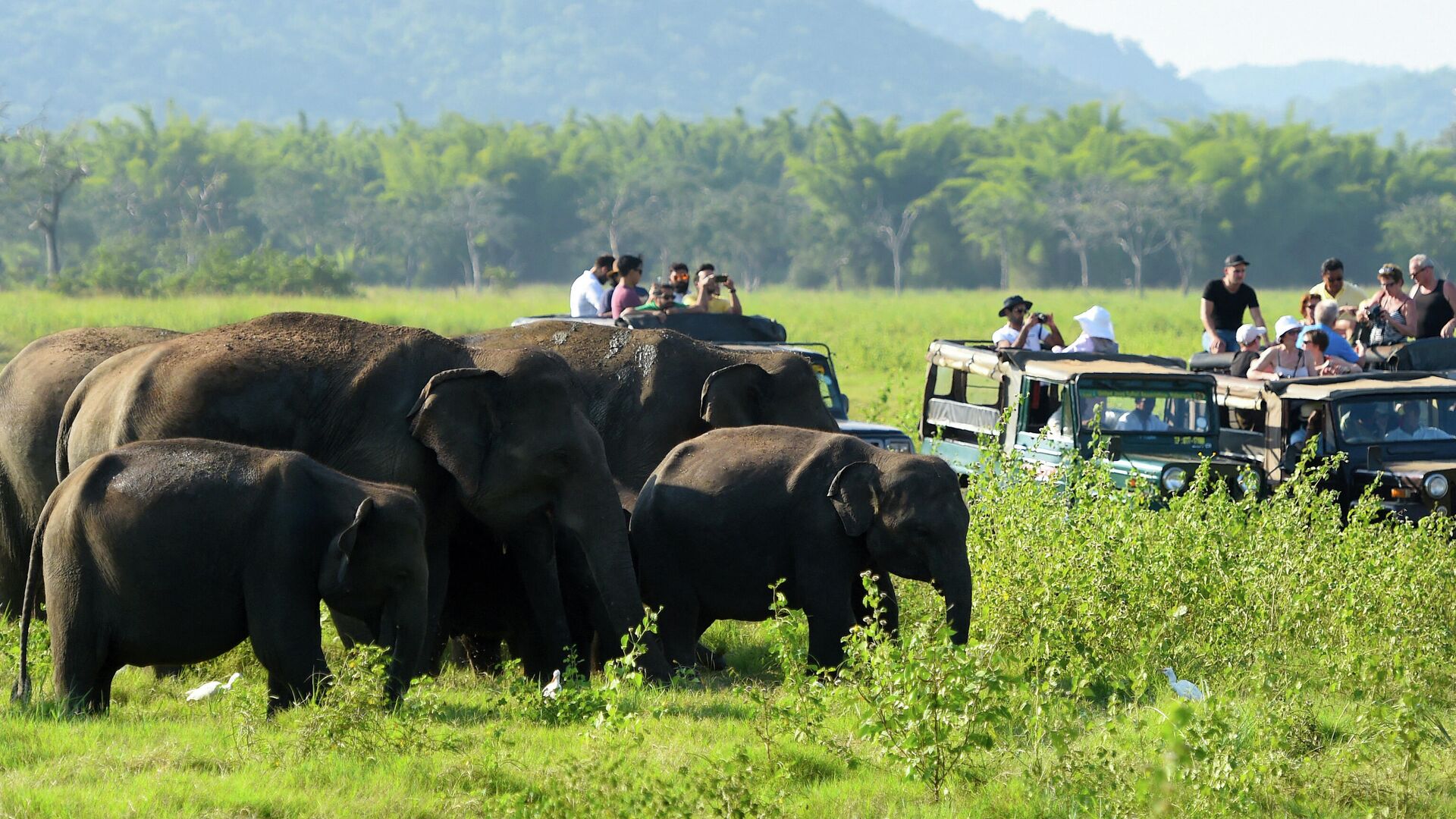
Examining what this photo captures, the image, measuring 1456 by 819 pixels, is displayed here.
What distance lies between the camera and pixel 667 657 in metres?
8.59

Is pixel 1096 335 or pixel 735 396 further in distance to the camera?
pixel 1096 335

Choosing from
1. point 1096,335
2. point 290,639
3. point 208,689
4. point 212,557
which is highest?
point 1096,335

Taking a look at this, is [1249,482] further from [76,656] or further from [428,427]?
[76,656]

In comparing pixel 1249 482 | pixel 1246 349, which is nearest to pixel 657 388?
pixel 1249 482

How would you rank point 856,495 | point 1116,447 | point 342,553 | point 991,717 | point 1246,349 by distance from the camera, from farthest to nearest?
point 1246,349 → point 1116,447 → point 856,495 → point 342,553 → point 991,717

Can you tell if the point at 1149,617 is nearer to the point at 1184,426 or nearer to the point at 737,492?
the point at 737,492

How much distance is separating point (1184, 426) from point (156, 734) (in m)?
7.92

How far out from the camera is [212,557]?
6.98 m

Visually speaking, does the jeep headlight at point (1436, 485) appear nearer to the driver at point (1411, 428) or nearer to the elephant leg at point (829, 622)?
the driver at point (1411, 428)

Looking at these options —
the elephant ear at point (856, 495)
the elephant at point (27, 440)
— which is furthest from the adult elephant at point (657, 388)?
the elephant at point (27, 440)

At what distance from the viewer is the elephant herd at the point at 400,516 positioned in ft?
23.0

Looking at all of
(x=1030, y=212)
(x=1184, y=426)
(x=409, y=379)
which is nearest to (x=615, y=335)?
(x=409, y=379)

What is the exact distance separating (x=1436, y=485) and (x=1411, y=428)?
3.14 ft

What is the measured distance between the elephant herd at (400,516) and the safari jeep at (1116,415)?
10.9 feet
